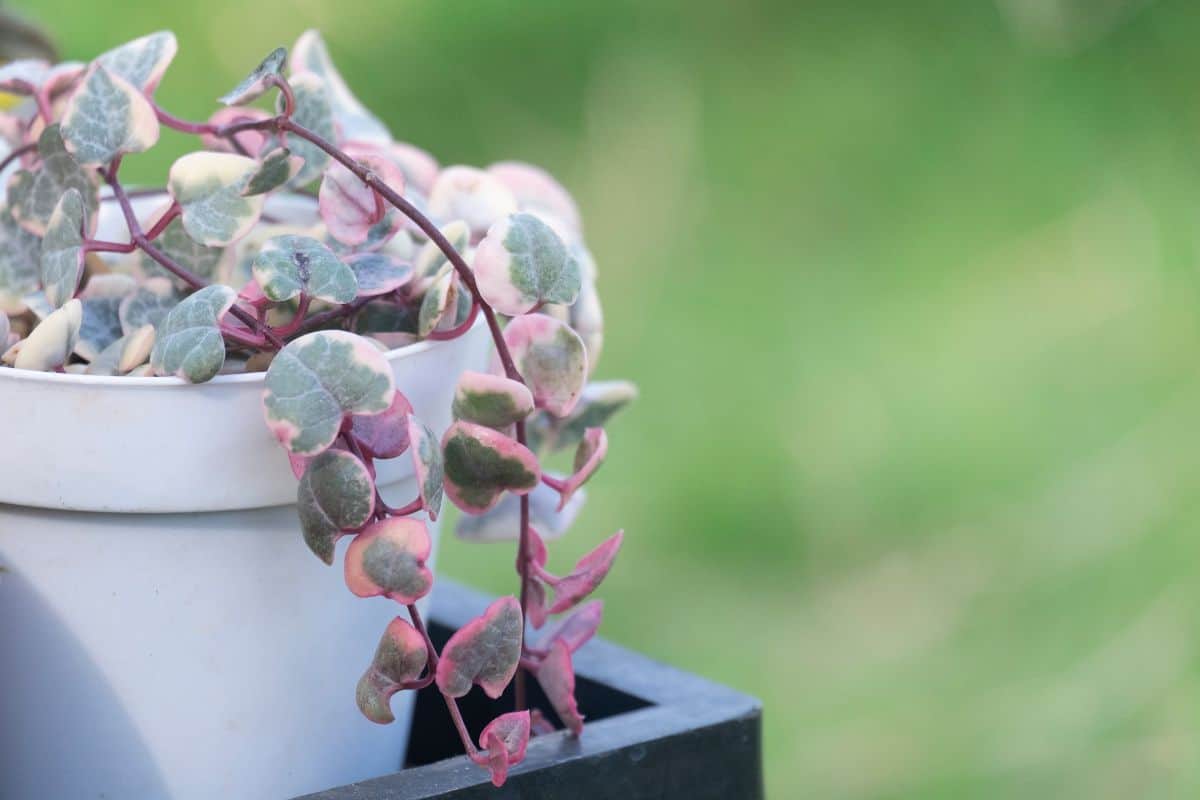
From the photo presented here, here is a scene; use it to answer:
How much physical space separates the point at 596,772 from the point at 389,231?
0.19 metres

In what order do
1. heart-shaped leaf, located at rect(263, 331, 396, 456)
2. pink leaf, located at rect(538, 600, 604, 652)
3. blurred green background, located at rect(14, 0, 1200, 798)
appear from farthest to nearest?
blurred green background, located at rect(14, 0, 1200, 798)
pink leaf, located at rect(538, 600, 604, 652)
heart-shaped leaf, located at rect(263, 331, 396, 456)

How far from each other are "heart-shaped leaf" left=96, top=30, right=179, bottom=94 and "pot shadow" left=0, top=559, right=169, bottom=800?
0.54ft

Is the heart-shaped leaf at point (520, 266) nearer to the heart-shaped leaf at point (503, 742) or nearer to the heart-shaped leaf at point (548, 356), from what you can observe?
the heart-shaped leaf at point (548, 356)

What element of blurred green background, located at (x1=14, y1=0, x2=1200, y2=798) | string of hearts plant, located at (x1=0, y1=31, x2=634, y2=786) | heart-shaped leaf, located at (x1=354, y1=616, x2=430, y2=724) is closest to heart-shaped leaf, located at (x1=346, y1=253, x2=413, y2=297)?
string of hearts plant, located at (x1=0, y1=31, x2=634, y2=786)

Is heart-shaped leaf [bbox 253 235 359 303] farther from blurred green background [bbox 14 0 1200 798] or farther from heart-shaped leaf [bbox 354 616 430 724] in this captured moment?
blurred green background [bbox 14 0 1200 798]

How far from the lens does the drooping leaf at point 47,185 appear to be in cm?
43

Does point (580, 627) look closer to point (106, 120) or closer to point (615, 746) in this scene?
point (615, 746)

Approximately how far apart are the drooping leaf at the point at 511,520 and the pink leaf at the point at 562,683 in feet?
0.23

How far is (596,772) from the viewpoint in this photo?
0.42 metres

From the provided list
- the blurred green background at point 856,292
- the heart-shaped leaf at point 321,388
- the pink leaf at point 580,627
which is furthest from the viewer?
the blurred green background at point 856,292

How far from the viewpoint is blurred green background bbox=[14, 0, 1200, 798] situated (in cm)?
134

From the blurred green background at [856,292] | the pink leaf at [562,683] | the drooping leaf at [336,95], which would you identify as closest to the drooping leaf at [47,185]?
the drooping leaf at [336,95]

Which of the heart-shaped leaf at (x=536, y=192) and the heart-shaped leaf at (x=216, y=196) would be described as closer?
the heart-shaped leaf at (x=216, y=196)

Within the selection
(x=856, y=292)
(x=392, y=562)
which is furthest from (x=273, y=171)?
(x=856, y=292)
